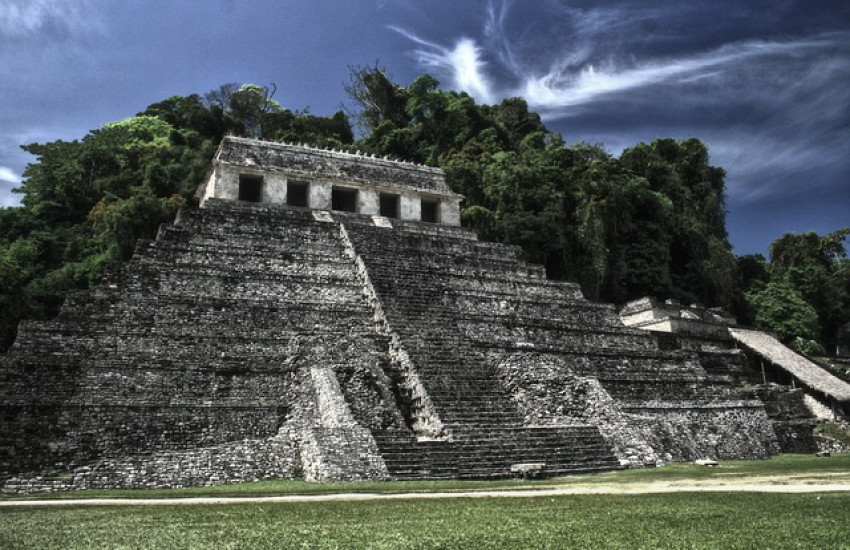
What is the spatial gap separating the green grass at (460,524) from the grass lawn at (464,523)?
0.03ft

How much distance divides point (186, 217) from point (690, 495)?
16476 millimetres

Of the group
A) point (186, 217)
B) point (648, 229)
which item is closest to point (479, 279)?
point (186, 217)

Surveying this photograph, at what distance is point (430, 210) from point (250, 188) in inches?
283

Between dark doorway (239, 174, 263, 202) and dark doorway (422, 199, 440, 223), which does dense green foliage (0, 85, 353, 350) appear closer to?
dark doorway (239, 174, 263, 202)

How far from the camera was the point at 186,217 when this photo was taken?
20.6m

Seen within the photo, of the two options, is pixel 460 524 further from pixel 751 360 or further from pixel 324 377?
pixel 751 360

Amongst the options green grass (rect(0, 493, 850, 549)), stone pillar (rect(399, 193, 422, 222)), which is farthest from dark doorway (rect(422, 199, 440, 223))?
green grass (rect(0, 493, 850, 549))

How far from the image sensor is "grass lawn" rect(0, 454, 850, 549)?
5.71 meters

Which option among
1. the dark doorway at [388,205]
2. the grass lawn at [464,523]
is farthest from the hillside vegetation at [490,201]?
the grass lawn at [464,523]

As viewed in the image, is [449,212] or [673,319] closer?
[449,212]

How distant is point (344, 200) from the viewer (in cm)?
2738

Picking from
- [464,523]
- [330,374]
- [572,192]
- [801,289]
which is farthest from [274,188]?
[801,289]

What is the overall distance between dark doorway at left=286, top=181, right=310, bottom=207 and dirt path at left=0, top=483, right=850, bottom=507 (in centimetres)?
1682

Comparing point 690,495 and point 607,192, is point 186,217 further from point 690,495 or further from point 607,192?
point 607,192
